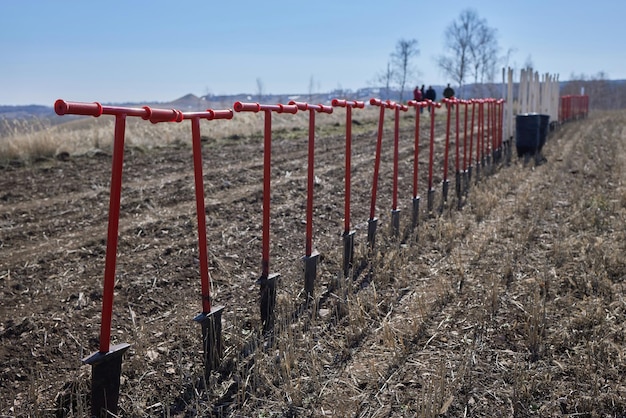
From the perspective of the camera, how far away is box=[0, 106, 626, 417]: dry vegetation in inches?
118

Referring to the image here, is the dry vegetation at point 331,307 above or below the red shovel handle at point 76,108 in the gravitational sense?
below

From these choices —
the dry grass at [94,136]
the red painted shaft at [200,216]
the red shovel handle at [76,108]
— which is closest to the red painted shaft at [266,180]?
the red painted shaft at [200,216]

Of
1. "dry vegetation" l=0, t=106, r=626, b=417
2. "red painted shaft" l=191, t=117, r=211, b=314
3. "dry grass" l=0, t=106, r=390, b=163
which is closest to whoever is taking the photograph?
"dry vegetation" l=0, t=106, r=626, b=417

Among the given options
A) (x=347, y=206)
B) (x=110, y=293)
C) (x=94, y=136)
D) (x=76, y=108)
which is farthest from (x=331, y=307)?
(x=94, y=136)

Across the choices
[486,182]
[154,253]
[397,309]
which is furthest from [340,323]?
[486,182]

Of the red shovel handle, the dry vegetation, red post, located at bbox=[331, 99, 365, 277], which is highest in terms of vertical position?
the red shovel handle

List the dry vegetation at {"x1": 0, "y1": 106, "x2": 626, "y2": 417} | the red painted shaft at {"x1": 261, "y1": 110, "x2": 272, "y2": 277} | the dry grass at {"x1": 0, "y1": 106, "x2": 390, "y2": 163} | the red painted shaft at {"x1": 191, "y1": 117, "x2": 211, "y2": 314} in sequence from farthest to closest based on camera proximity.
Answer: the dry grass at {"x1": 0, "y1": 106, "x2": 390, "y2": 163}
the red painted shaft at {"x1": 261, "y1": 110, "x2": 272, "y2": 277}
the red painted shaft at {"x1": 191, "y1": 117, "x2": 211, "y2": 314}
the dry vegetation at {"x1": 0, "y1": 106, "x2": 626, "y2": 417}

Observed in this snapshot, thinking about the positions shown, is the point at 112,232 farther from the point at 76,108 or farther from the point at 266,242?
the point at 266,242

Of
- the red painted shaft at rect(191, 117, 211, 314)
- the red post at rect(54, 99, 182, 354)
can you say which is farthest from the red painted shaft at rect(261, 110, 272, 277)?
the red post at rect(54, 99, 182, 354)

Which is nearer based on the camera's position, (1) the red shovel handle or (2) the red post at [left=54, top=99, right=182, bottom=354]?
(1) the red shovel handle

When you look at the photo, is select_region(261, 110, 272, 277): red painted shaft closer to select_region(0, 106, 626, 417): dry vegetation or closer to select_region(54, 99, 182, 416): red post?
select_region(0, 106, 626, 417): dry vegetation

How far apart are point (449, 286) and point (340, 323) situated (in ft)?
3.36

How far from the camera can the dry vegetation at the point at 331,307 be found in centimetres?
299

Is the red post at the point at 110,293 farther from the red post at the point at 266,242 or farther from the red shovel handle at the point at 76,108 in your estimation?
the red post at the point at 266,242
